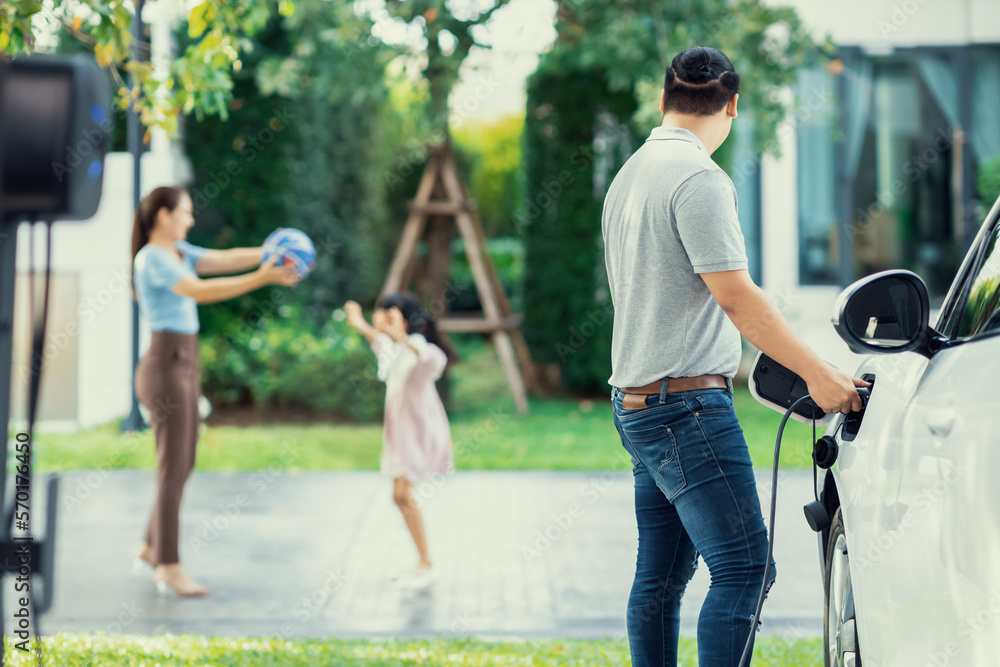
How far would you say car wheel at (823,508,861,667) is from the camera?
2604mm

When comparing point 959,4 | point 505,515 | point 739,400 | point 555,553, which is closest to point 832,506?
point 555,553

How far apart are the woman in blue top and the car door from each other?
3115 mm

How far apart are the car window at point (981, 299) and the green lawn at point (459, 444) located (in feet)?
Result: 18.4

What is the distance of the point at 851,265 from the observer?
37.3 ft

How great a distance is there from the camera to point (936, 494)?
1803 mm

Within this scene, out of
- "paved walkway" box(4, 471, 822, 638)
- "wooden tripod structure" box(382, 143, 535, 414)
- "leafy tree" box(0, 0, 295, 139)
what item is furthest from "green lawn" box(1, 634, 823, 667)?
"wooden tripod structure" box(382, 143, 535, 414)

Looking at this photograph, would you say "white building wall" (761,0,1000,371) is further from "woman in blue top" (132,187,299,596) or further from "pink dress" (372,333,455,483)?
"woman in blue top" (132,187,299,596)

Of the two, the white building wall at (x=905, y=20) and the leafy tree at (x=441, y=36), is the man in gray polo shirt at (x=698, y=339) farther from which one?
the white building wall at (x=905, y=20)

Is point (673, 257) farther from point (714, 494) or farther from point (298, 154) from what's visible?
point (298, 154)

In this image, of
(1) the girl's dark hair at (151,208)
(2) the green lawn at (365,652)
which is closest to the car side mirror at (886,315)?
(2) the green lawn at (365,652)

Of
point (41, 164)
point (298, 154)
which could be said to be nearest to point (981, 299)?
point (41, 164)

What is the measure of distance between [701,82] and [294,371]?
Answer: 776cm

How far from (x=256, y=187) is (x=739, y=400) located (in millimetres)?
5714

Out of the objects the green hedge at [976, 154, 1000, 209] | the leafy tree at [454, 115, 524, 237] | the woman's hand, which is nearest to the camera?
the woman's hand
